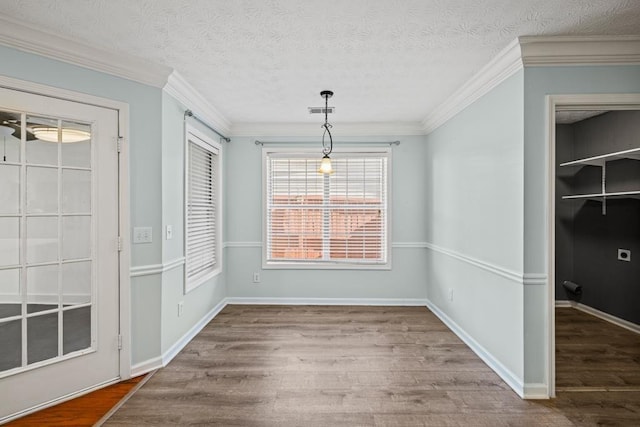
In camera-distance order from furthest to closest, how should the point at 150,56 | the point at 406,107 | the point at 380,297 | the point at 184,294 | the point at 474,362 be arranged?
the point at 380,297, the point at 406,107, the point at 184,294, the point at 474,362, the point at 150,56

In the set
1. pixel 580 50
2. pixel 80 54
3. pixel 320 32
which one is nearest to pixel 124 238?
pixel 80 54

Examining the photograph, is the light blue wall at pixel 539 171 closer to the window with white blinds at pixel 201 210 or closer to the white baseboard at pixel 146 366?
the white baseboard at pixel 146 366

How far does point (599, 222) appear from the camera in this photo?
4.22 metres

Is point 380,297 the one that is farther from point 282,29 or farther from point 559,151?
point 282,29

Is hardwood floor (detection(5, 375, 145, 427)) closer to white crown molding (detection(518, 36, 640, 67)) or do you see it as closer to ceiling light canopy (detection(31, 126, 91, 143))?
ceiling light canopy (detection(31, 126, 91, 143))

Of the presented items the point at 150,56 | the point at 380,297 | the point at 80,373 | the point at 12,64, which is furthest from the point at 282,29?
the point at 380,297

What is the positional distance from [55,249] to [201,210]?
173 cm

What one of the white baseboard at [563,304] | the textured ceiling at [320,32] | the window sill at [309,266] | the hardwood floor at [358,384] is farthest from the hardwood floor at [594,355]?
the textured ceiling at [320,32]

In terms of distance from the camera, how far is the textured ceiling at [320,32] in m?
1.96

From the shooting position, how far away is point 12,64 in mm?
2164

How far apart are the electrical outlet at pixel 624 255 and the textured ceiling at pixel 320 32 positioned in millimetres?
2753

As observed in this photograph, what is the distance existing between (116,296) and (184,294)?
79cm

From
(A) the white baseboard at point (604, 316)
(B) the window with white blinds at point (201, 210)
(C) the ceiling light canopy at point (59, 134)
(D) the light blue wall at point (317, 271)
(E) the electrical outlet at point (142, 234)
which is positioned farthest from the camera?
(D) the light blue wall at point (317, 271)

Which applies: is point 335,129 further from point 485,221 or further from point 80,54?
point 80,54
